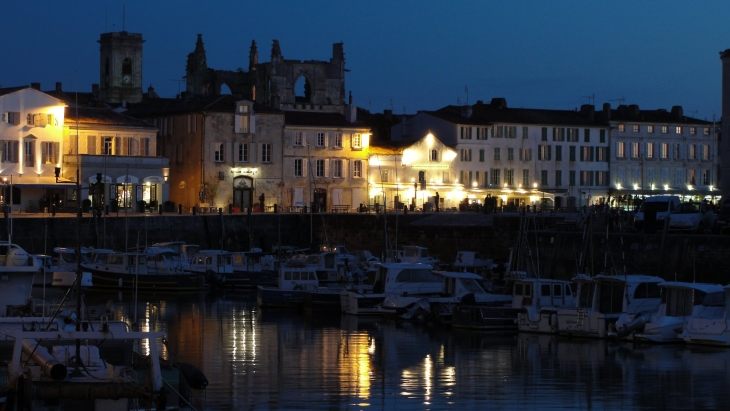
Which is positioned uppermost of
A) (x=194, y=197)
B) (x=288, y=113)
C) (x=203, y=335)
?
(x=288, y=113)

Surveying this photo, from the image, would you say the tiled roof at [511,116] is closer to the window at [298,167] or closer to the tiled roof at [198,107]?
the window at [298,167]

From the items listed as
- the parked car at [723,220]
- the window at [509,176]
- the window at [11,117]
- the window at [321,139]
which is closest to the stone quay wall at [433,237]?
the parked car at [723,220]

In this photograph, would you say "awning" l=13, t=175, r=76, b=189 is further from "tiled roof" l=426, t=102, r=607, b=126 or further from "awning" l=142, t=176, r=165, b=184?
"tiled roof" l=426, t=102, r=607, b=126

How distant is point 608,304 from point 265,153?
46.6 m

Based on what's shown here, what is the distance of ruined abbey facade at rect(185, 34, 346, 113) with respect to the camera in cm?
10612

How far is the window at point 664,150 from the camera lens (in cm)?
9819

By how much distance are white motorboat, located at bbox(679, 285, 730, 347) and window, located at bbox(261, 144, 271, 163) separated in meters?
49.0

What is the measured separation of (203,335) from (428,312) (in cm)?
711

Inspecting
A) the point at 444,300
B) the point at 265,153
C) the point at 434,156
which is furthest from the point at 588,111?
the point at 444,300

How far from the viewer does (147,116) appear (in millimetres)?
84750

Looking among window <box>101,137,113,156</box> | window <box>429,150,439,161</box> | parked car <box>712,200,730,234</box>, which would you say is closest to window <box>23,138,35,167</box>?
window <box>101,137,113,156</box>

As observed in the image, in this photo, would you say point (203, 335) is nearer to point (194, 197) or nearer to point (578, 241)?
point (578, 241)

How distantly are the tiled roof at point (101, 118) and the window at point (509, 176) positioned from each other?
25.9m

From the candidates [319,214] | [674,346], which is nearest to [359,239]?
[319,214]
